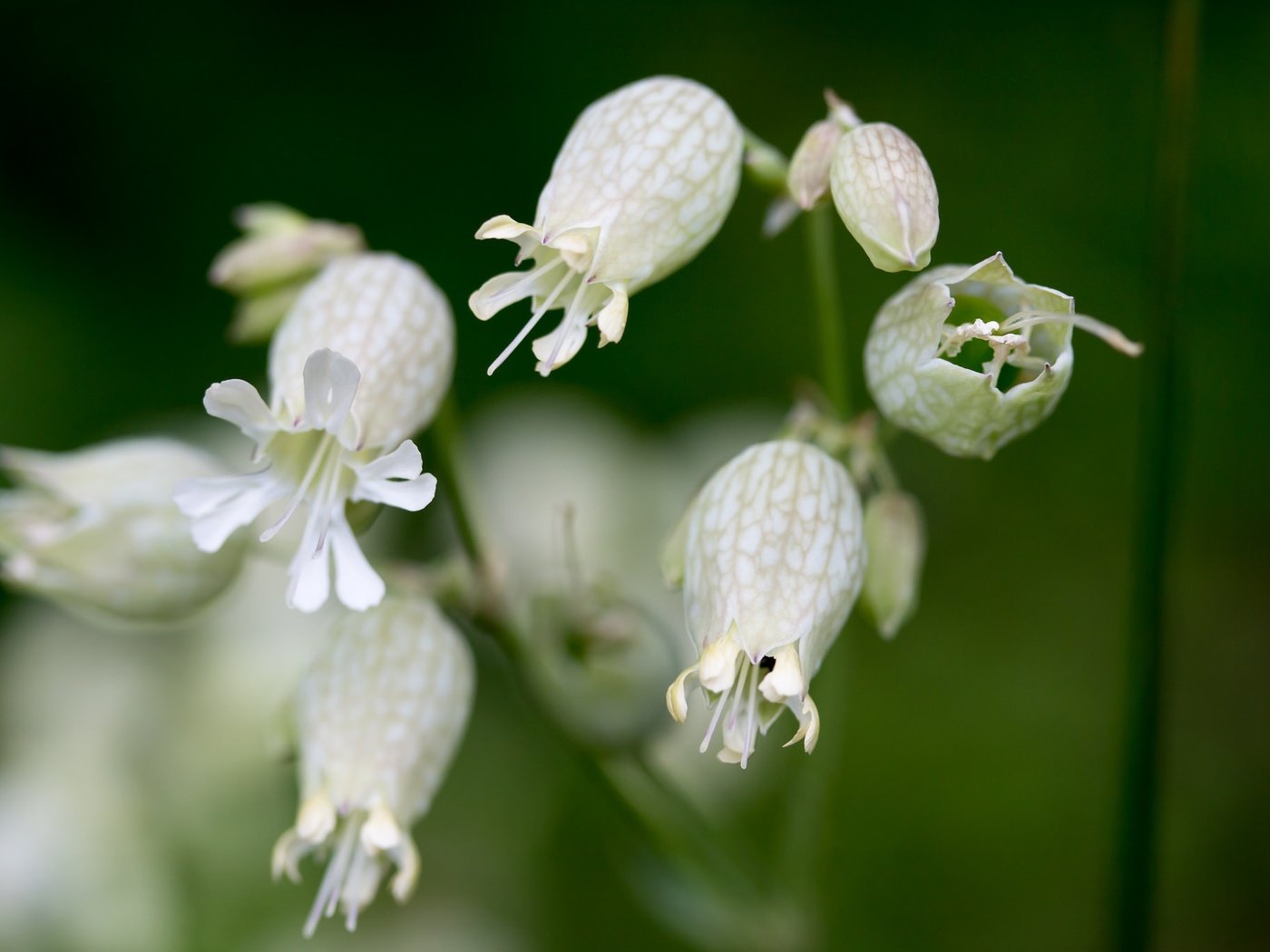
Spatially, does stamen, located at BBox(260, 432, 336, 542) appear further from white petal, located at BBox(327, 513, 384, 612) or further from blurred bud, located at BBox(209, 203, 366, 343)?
blurred bud, located at BBox(209, 203, 366, 343)

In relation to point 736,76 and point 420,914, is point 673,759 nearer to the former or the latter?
point 420,914

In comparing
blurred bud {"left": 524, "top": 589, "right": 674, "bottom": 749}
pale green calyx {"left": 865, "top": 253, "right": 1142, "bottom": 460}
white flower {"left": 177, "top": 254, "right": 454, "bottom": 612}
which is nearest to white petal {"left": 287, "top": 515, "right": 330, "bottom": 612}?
white flower {"left": 177, "top": 254, "right": 454, "bottom": 612}

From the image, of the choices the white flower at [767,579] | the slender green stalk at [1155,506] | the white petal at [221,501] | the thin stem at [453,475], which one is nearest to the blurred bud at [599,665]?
the thin stem at [453,475]

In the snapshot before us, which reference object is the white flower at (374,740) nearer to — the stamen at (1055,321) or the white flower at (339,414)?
the white flower at (339,414)

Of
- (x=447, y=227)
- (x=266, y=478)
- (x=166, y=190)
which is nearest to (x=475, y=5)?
(x=447, y=227)

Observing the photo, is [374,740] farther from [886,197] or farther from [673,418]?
[673,418]
